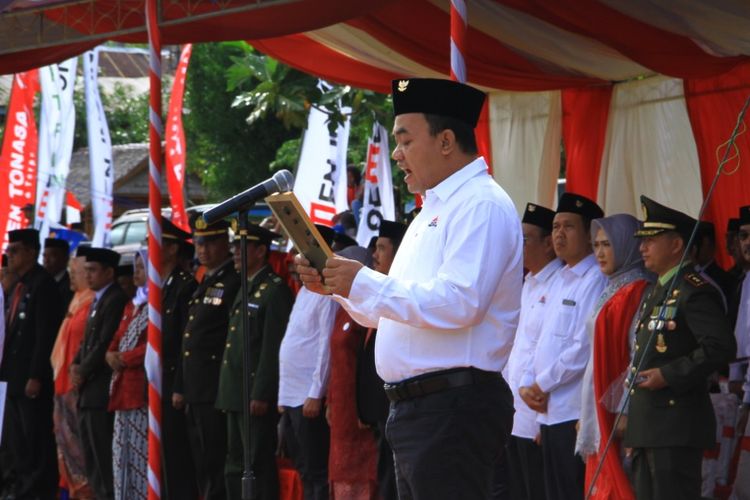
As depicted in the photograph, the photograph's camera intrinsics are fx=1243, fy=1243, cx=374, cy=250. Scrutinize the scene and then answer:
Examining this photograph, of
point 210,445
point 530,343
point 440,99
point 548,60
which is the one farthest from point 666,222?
point 210,445

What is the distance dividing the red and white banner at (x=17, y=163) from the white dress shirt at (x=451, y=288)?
8.74 m

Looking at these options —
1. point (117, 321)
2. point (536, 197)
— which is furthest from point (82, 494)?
point (536, 197)

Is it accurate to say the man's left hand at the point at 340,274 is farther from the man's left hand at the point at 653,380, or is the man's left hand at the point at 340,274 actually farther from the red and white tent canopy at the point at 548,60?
the red and white tent canopy at the point at 548,60

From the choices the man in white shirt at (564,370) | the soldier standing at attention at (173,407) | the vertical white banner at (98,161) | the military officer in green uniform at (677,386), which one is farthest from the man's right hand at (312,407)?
the vertical white banner at (98,161)

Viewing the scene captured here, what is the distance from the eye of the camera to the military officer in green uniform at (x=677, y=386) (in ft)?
18.6

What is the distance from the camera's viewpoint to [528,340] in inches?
265

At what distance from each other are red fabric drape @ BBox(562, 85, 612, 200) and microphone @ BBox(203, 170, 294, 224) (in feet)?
13.2

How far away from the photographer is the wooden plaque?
12.3 ft

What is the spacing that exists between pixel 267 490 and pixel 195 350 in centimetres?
106

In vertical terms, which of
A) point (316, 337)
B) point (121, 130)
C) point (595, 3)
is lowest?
point (316, 337)

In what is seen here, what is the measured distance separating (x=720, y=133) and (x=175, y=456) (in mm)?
4323

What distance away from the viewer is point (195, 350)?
27.3ft

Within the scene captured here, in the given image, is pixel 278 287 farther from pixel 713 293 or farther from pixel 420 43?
pixel 713 293

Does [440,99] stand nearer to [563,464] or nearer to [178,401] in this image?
[563,464]
